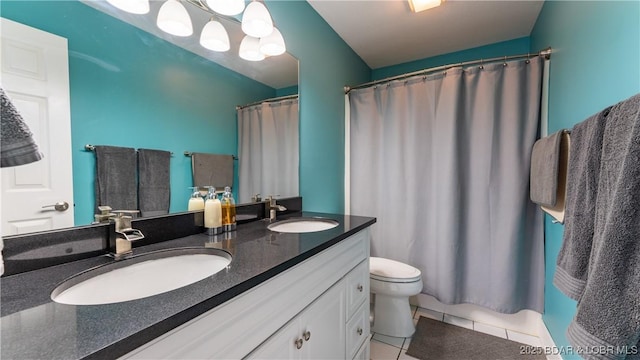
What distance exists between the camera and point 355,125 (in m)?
2.32

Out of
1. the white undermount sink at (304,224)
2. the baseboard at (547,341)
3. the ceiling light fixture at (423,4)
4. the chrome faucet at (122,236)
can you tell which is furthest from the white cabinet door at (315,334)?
the ceiling light fixture at (423,4)

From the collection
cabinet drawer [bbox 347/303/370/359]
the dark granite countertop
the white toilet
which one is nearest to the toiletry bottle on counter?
the dark granite countertop

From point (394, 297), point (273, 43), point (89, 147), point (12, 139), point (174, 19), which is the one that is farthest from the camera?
point (394, 297)

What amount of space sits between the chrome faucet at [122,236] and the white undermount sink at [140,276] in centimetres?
6

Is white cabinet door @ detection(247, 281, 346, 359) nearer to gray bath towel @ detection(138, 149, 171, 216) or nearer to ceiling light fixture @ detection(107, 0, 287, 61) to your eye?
gray bath towel @ detection(138, 149, 171, 216)

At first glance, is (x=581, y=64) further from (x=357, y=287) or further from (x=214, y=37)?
(x=214, y=37)

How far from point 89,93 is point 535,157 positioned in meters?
2.10

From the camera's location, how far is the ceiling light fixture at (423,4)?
1615 mm

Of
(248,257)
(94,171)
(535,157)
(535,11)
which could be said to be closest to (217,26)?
(94,171)

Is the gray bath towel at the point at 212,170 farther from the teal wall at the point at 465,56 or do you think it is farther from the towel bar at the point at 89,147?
the teal wall at the point at 465,56

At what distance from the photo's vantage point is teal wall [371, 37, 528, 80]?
7.02 feet

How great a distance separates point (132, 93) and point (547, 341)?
2603 millimetres

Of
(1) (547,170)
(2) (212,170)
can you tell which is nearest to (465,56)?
(1) (547,170)

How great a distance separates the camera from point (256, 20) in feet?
4.05
